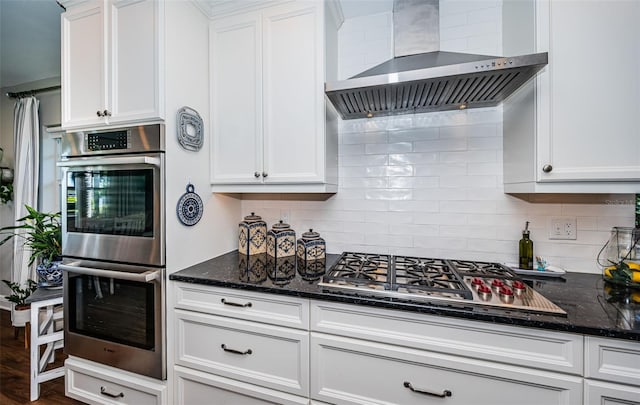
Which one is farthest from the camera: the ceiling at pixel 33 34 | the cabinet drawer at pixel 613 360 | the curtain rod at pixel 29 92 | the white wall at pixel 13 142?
the white wall at pixel 13 142

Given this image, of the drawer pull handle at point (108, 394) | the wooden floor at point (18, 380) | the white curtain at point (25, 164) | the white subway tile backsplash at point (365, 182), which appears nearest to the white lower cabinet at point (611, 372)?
the white subway tile backsplash at point (365, 182)

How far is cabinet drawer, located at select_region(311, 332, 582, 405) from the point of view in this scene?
94cm

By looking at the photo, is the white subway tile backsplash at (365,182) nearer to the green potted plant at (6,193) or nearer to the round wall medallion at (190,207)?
the round wall medallion at (190,207)

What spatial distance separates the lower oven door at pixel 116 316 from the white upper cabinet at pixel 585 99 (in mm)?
1990

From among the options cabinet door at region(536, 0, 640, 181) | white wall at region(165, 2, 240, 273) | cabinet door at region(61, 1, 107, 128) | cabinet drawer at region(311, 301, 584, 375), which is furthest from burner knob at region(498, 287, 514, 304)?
cabinet door at region(61, 1, 107, 128)

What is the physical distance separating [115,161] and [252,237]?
0.87m

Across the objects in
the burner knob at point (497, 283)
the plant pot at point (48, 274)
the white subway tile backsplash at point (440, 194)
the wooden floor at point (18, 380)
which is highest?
the white subway tile backsplash at point (440, 194)

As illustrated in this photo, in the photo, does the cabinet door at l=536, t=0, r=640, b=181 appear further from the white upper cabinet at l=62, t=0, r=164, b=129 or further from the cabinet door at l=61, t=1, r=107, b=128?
the cabinet door at l=61, t=1, r=107, b=128

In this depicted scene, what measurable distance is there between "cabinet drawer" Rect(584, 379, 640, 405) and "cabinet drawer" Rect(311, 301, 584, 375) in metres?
0.06

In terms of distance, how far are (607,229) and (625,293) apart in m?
0.41

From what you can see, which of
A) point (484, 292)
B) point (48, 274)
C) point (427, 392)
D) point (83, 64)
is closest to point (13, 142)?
point (48, 274)

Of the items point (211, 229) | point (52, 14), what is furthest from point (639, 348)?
point (52, 14)

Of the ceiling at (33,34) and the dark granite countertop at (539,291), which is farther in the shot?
the ceiling at (33,34)

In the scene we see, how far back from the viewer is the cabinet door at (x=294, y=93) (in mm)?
1509
